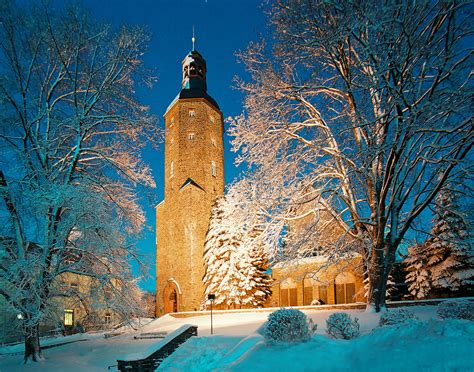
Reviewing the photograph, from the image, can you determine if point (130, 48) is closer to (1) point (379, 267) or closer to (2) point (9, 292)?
(2) point (9, 292)

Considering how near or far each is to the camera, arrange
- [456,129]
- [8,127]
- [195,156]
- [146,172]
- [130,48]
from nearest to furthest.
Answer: [456,129]
[8,127]
[130,48]
[146,172]
[195,156]

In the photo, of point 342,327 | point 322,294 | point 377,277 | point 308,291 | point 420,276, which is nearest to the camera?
point 342,327

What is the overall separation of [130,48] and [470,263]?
19.4 metres

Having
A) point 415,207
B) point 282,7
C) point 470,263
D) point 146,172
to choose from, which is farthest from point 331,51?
point 470,263

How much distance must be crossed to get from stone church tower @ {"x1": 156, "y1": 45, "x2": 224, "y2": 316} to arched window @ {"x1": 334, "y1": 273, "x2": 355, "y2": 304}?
10.3 meters

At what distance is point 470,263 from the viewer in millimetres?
20062

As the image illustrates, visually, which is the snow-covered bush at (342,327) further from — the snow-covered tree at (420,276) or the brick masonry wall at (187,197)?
the brick masonry wall at (187,197)

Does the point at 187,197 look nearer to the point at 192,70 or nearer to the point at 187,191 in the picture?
the point at 187,191

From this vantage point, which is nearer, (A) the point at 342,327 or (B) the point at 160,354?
(A) the point at 342,327

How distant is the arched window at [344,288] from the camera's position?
95.4 feet

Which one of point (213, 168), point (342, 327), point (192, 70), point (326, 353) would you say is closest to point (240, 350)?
point (342, 327)

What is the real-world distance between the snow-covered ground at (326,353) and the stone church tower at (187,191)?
14.2 meters

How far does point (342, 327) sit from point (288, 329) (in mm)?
1806

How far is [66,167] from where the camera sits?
14242mm
